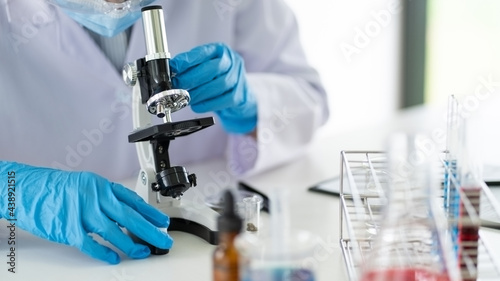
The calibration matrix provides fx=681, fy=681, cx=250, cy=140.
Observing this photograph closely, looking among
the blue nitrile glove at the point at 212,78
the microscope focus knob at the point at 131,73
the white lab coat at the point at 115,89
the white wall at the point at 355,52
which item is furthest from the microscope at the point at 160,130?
the white wall at the point at 355,52

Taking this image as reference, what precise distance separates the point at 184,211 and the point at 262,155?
587 mm

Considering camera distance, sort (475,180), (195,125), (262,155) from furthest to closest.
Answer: (262,155)
(195,125)
(475,180)

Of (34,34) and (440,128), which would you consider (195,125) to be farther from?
(440,128)

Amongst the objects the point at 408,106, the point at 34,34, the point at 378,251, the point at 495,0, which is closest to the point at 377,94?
the point at 408,106

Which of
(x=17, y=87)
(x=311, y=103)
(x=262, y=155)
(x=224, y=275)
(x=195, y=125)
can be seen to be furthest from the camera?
(x=311, y=103)

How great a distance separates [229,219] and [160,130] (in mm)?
605

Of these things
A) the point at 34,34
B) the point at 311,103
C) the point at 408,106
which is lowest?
the point at 408,106

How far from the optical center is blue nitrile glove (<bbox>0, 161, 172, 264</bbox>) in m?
1.41

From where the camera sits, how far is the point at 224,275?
840mm

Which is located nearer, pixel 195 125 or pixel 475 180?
pixel 475 180

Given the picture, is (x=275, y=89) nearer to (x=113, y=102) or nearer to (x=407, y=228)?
(x=113, y=102)

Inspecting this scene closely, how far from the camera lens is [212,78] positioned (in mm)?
1832

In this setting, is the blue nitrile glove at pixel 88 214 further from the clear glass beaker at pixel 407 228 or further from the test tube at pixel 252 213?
A: the clear glass beaker at pixel 407 228

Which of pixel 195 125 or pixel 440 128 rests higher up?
pixel 195 125
